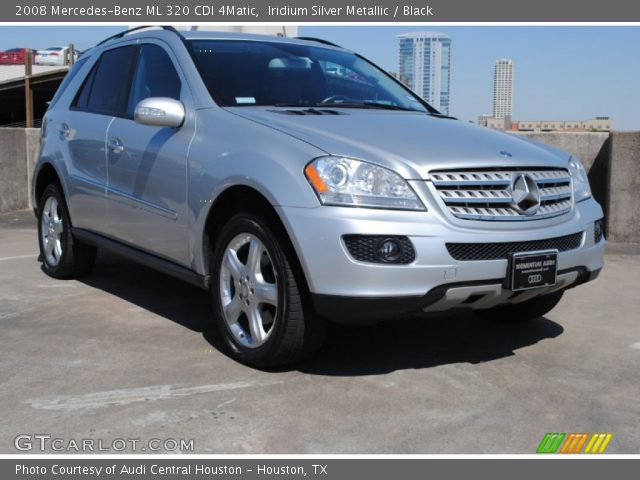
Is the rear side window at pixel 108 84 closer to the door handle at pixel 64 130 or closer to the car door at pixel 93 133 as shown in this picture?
the car door at pixel 93 133

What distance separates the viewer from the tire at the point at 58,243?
611 centimetres

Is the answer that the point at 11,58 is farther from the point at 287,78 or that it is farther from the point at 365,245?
the point at 365,245

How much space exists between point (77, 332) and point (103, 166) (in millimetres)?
1150

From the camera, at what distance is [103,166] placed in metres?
5.32

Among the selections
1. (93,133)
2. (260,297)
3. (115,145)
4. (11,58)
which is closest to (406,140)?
(260,297)

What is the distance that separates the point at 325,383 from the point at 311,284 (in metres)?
0.56

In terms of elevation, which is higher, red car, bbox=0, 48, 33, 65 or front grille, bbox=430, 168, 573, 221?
red car, bbox=0, 48, 33, 65

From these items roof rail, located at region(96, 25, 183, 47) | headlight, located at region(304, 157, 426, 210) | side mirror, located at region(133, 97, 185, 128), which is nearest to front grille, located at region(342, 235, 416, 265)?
headlight, located at region(304, 157, 426, 210)

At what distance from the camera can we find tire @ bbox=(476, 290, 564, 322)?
15.9ft

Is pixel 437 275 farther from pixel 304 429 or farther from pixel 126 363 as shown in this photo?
pixel 126 363

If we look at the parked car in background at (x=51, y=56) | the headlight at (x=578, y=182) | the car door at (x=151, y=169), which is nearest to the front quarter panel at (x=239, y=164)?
the car door at (x=151, y=169)

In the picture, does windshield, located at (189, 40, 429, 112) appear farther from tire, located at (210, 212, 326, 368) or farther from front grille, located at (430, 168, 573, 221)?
front grille, located at (430, 168, 573, 221)

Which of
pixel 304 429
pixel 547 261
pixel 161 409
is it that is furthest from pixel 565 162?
pixel 161 409

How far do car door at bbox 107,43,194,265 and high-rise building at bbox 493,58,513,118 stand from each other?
537 feet
